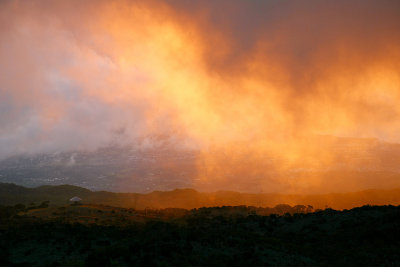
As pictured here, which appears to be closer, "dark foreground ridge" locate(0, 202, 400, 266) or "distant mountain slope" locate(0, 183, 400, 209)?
"dark foreground ridge" locate(0, 202, 400, 266)

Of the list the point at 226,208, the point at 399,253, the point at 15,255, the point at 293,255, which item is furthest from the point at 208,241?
the point at 226,208

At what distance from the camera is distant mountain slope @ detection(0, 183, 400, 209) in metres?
124

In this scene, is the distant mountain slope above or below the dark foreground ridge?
above

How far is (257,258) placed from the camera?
78.3 feet

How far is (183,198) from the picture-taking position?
149 metres

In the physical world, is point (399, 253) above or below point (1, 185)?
below

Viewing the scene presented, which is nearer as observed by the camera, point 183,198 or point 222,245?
point 222,245

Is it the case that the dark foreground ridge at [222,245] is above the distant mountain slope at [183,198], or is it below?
below

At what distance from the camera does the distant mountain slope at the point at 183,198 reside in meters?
124

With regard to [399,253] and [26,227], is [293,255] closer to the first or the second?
[399,253]

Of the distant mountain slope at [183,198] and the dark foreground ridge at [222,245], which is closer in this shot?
the dark foreground ridge at [222,245]

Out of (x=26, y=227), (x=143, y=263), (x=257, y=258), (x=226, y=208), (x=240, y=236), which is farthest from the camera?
(x=226, y=208)

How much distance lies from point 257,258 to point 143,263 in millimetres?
9393

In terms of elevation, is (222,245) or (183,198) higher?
(183,198)
